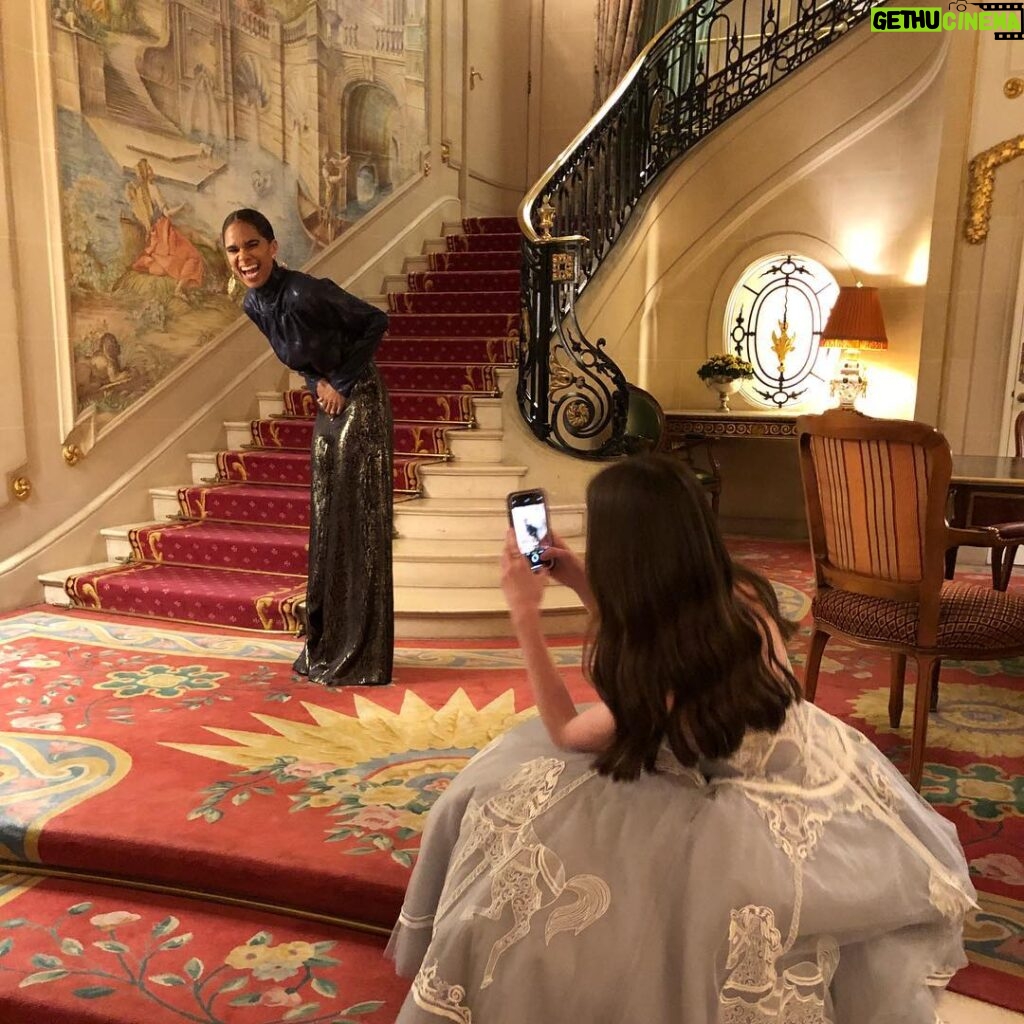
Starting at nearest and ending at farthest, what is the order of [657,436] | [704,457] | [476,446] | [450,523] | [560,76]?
1. [450,523]
2. [476,446]
3. [657,436]
4. [704,457]
5. [560,76]

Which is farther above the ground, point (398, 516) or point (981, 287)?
point (981, 287)

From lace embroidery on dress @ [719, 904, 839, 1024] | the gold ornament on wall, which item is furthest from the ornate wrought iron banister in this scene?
lace embroidery on dress @ [719, 904, 839, 1024]

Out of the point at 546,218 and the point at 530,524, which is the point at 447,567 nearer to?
the point at 546,218

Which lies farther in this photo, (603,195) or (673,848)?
(603,195)

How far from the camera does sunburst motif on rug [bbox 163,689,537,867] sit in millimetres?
2355

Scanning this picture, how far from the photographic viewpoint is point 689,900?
1314mm

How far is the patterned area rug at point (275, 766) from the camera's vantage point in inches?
82.0

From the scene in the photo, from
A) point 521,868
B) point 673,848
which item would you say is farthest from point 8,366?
point 673,848

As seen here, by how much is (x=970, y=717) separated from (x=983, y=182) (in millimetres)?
3892

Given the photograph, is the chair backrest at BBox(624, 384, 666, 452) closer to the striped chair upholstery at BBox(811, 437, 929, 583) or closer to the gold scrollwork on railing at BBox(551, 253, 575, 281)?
the gold scrollwork on railing at BBox(551, 253, 575, 281)

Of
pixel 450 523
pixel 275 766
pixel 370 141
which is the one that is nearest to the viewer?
pixel 275 766

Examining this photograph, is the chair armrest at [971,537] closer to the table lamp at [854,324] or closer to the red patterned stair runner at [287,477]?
the red patterned stair runner at [287,477]

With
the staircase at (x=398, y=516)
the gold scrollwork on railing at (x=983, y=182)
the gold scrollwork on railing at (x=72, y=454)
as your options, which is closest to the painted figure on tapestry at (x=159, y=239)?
the staircase at (x=398, y=516)

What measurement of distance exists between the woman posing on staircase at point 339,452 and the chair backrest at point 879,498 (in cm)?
153
